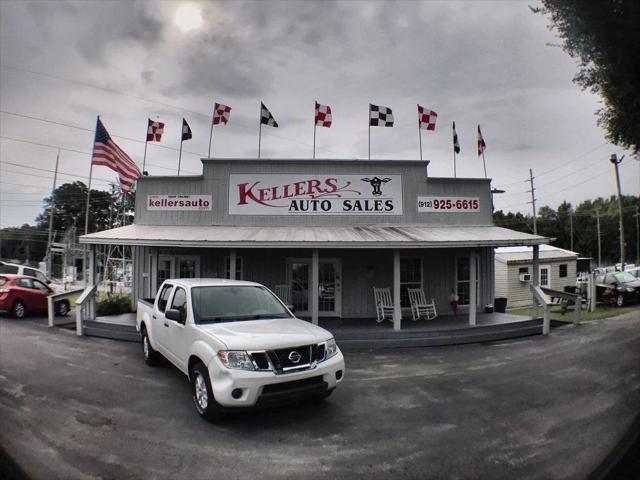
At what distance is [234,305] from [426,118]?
1146cm

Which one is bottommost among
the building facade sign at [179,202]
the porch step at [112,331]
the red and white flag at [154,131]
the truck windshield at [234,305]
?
the porch step at [112,331]

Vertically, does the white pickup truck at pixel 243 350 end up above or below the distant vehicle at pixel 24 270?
below

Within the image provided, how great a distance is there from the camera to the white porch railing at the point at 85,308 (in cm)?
967

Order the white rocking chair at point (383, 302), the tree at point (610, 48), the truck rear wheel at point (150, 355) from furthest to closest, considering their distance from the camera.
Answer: the white rocking chair at point (383, 302) < the truck rear wheel at point (150, 355) < the tree at point (610, 48)

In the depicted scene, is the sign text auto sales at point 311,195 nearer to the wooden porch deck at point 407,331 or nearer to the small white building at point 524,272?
the wooden porch deck at point 407,331

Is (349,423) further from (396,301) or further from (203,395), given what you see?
(396,301)

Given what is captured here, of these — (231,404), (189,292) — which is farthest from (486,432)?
(189,292)

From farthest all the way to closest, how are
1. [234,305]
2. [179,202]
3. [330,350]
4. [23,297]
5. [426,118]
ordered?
[426,118], [179,202], [23,297], [234,305], [330,350]

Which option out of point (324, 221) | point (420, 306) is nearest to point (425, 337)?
point (420, 306)

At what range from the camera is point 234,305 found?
521cm

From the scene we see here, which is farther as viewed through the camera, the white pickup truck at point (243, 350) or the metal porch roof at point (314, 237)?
the metal porch roof at point (314, 237)

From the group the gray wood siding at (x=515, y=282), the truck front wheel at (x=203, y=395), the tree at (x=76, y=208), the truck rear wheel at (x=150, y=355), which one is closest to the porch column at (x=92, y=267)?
the truck rear wheel at (x=150, y=355)

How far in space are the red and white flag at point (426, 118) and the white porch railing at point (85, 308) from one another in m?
12.8

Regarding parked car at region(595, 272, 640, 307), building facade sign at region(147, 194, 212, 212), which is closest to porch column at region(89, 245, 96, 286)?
building facade sign at region(147, 194, 212, 212)
